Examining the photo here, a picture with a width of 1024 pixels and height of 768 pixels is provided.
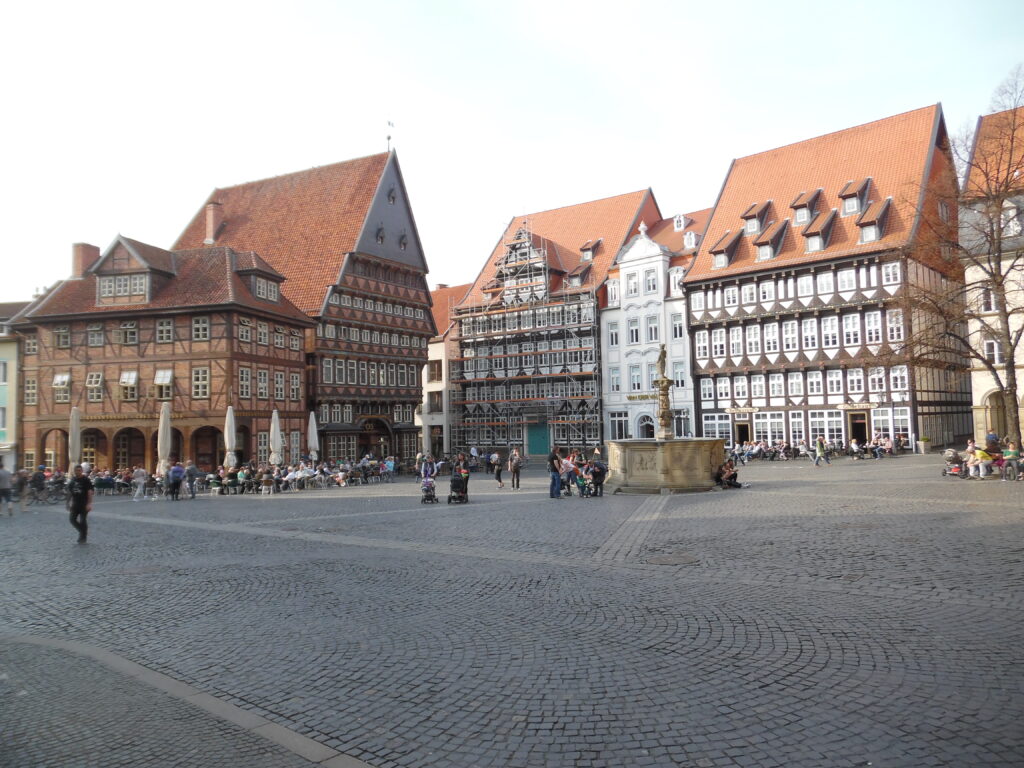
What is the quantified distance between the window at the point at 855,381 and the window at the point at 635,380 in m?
14.2

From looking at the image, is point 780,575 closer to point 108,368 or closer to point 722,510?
point 722,510

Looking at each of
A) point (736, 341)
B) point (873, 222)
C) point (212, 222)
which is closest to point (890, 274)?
point (873, 222)

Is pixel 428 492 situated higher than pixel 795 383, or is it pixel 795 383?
pixel 795 383

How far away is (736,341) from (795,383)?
4651 millimetres

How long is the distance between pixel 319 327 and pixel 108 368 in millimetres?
11273

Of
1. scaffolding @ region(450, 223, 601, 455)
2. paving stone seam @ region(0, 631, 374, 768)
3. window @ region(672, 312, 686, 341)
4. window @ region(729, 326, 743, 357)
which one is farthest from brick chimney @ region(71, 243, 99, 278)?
paving stone seam @ region(0, 631, 374, 768)

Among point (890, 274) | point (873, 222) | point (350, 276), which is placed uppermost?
point (873, 222)

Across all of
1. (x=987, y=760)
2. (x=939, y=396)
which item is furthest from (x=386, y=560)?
(x=939, y=396)

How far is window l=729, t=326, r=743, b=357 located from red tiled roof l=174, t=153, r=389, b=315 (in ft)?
78.9

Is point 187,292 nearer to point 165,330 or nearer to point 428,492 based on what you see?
point 165,330

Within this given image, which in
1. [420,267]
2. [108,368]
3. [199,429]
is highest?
[420,267]

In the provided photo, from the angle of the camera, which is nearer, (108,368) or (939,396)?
(108,368)

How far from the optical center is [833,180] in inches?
1896

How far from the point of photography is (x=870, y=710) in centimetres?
545
